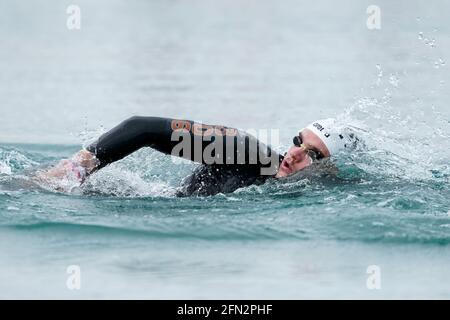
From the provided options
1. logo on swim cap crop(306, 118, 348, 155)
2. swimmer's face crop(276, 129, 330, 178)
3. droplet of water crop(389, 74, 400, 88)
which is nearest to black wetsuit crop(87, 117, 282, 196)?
swimmer's face crop(276, 129, 330, 178)

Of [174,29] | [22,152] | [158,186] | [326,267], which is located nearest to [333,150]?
[158,186]

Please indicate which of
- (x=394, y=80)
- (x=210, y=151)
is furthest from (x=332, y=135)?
(x=394, y=80)

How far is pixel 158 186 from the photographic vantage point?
32.0 feet

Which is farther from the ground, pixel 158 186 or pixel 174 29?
→ pixel 174 29

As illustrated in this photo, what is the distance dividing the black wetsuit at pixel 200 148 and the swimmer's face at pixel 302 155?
0.15 meters

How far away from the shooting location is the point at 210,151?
8758mm

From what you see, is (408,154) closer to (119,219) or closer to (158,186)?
(158,186)

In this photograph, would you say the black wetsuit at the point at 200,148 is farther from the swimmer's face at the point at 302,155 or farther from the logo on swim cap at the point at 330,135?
the logo on swim cap at the point at 330,135

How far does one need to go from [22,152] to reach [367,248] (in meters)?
5.65

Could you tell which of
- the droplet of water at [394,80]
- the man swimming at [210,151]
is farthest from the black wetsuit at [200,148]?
the droplet of water at [394,80]

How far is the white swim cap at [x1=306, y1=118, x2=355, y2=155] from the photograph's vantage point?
912cm

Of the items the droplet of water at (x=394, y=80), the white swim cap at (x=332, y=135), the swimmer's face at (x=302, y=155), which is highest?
the droplet of water at (x=394, y=80)

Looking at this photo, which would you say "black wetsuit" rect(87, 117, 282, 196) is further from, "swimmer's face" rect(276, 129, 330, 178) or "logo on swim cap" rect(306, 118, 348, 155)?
"logo on swim cap" rect(306, 118, 348, 155)

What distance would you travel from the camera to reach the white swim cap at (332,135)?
912 centimetres
